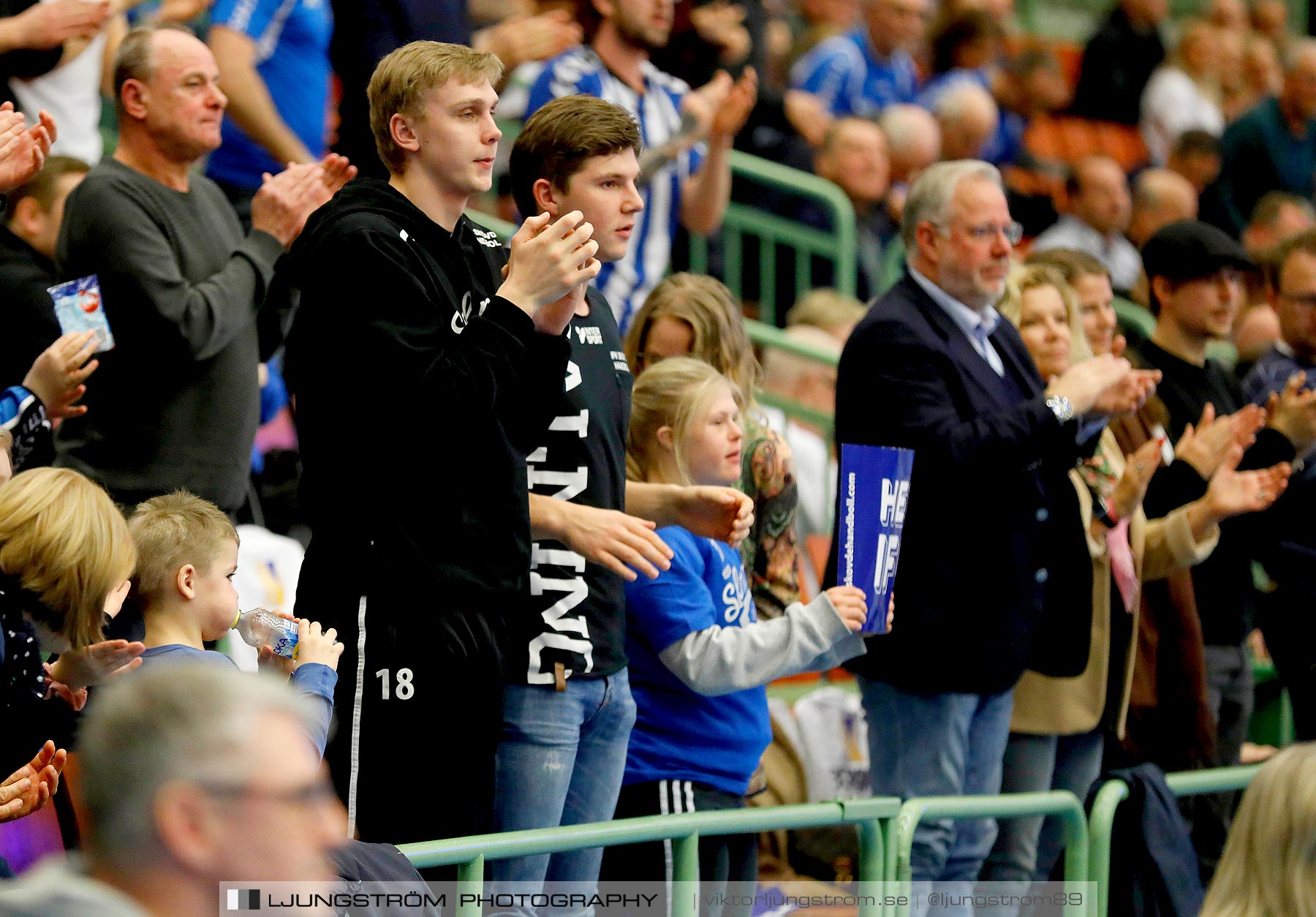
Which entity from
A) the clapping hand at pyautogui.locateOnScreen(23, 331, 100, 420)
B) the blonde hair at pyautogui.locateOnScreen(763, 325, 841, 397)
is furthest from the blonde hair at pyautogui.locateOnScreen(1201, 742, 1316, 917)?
the blonde hair at pyautogui.locateOnScreen(763, 325, 841, 397)

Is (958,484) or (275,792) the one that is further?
(958,484)

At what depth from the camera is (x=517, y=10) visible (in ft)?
31.7

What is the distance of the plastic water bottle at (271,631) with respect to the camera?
324cm

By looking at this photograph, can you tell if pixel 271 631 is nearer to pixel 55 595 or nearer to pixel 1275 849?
pixel 55 595

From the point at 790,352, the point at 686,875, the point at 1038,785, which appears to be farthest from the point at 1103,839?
the point at 790,352

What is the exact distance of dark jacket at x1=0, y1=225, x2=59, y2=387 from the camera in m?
4.61

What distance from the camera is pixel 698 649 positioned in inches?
164

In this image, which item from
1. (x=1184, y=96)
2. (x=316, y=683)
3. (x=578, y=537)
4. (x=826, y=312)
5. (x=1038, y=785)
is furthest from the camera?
(x=1184, y=96)

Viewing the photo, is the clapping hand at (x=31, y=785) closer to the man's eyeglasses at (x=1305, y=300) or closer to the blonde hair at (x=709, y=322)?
the blonde hair at (x=709, y=322)

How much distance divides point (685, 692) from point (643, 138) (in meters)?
2.66

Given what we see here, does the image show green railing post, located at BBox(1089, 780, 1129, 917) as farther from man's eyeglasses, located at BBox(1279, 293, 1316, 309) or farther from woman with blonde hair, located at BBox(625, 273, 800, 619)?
man's eyeglasses, located at BBox(1279, 293, 1316, 309)

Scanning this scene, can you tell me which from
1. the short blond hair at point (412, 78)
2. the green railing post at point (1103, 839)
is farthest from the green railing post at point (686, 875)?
the short blond hair at point (412, 78)

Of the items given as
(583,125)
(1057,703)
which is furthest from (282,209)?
(1057,703)

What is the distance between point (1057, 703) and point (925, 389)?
103 cm
